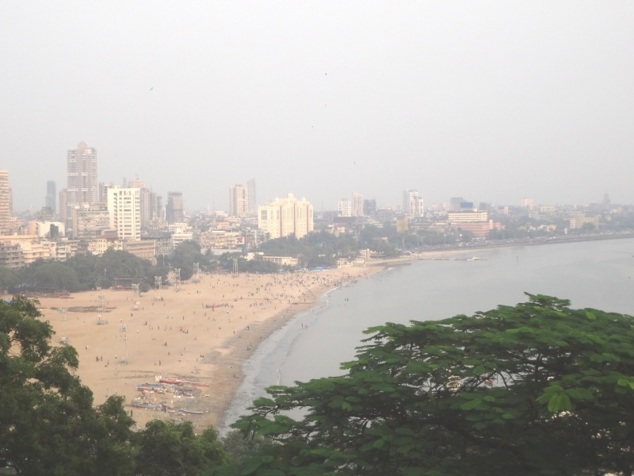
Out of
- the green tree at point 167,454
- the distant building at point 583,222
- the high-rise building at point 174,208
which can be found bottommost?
the green tree at point 167,454

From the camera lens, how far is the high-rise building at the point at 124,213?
4291cm

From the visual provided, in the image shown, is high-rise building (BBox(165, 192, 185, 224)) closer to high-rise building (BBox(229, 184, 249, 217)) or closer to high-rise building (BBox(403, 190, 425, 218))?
high-rise building (BBox(229, 184, 249, 217))

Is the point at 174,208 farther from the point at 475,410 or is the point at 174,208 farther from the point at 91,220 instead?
the point at 475,410

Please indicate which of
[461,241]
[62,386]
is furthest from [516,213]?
[62,386]

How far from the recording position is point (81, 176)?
60.0 metres

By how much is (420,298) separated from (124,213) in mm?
24530

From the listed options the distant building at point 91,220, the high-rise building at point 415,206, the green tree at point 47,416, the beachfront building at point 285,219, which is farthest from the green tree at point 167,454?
the high-rise building at point 415,206

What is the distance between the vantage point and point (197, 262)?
35.9 m

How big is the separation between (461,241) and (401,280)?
25951 millimetres

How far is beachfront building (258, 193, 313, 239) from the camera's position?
54.4 metres

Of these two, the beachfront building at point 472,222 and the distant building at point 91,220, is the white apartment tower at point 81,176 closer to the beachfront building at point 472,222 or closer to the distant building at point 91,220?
the distant building at point 91,220

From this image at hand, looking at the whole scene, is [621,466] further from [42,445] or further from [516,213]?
[516,213]

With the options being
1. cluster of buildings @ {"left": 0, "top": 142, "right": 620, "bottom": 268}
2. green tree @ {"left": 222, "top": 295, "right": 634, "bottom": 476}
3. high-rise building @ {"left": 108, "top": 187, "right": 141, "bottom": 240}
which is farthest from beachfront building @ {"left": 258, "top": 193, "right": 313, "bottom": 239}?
green tree @ {"left": 222, "top": 295, "right": 634, "bottom": 476}

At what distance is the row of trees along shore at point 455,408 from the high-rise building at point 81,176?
58.6 m
